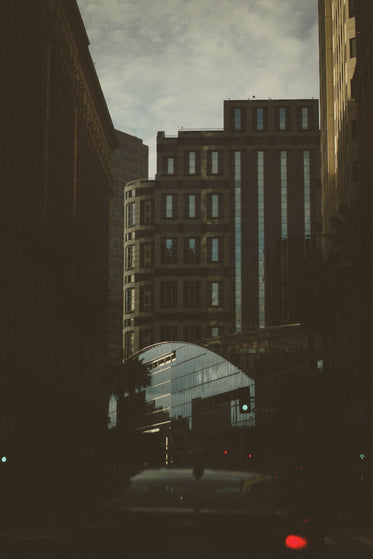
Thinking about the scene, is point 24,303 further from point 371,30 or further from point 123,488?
point 123,488

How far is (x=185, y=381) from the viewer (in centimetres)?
12569

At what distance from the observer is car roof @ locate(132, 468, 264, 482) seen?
783 centimetres

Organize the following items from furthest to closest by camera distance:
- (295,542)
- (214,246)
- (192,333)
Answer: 1. (214,246)
2. (192,333)
3. (295,542)

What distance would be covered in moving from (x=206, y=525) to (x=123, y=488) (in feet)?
4.33

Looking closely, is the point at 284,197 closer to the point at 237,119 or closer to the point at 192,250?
the point at 237,119

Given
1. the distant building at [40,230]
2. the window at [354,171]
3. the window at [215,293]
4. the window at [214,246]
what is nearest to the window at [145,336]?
the window at [215,293]

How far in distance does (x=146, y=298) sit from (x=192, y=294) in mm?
9713

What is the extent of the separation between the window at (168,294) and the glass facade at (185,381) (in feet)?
62.9

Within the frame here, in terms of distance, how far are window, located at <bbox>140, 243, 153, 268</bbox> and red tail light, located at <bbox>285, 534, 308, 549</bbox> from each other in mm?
164344

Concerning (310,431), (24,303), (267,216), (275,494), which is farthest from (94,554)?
(267,216)

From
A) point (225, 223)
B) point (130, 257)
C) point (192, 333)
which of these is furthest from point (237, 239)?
point (130, 257)

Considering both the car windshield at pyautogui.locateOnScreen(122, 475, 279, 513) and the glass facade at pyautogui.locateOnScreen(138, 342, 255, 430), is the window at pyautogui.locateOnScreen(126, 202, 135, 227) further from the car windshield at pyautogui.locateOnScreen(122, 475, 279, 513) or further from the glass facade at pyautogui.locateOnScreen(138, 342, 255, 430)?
the car windshield at pyautogui.locateOnScreen(122, 475, 279, 513)

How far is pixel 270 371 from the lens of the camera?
120m

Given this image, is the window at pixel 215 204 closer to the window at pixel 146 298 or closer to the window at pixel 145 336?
the window at pixel 146 298
